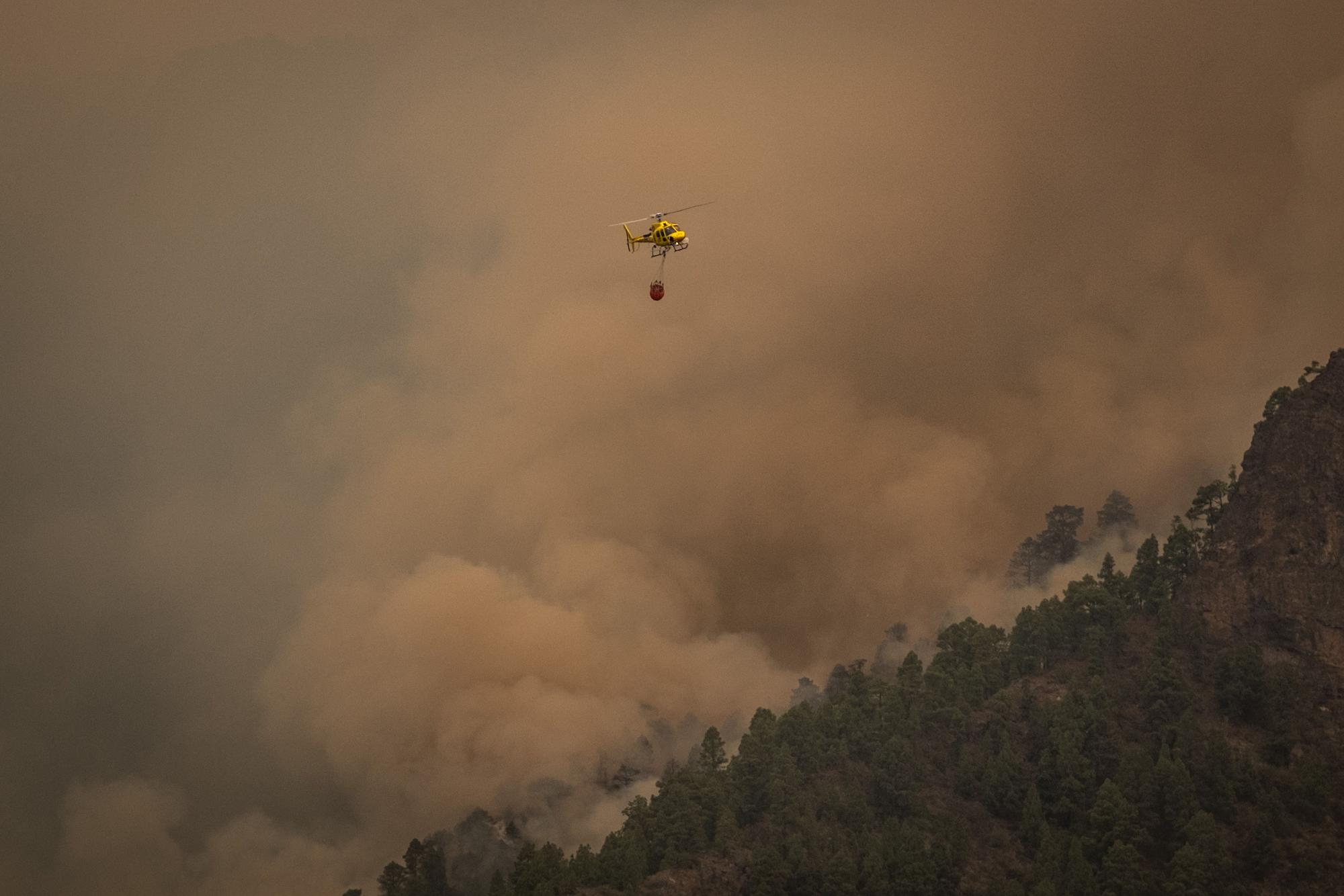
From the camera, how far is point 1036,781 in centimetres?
17600

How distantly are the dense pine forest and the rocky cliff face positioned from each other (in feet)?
7.14

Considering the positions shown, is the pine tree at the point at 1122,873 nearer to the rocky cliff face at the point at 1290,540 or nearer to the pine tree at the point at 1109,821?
the pine tree at the point at 1109,821

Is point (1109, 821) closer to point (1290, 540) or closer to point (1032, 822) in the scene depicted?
point (1032, 822)

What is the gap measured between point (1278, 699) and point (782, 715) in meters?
57.4

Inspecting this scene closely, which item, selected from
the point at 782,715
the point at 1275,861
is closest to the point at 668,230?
the point at 782,715

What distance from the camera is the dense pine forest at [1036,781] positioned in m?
164

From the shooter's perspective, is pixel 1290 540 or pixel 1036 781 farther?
pixel 1290 540

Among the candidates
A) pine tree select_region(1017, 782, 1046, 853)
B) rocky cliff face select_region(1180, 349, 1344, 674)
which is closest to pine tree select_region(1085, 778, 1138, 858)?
pine tree select_region(1017, 782, 1046, 853)

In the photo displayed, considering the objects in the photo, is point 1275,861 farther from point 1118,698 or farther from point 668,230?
point 668,230

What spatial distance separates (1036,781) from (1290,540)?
44407 millimetres

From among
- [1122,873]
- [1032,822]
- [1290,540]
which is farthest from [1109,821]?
[1290,540]

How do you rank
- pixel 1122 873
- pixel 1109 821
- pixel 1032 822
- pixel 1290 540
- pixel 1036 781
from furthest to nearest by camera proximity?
pixel 1290 540 < pixel 1036 781 < pixel 1032 822 < pixel 1109 821 < pixel 1122 873

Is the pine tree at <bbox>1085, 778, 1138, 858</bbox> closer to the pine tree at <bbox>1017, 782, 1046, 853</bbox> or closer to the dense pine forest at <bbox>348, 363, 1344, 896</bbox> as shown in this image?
the dense pine forest at <bbox>348, 363, 1344, 896</bbox>

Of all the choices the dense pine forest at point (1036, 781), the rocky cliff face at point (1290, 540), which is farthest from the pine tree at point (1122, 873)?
the rocky cliff face at point (1290, 540)
